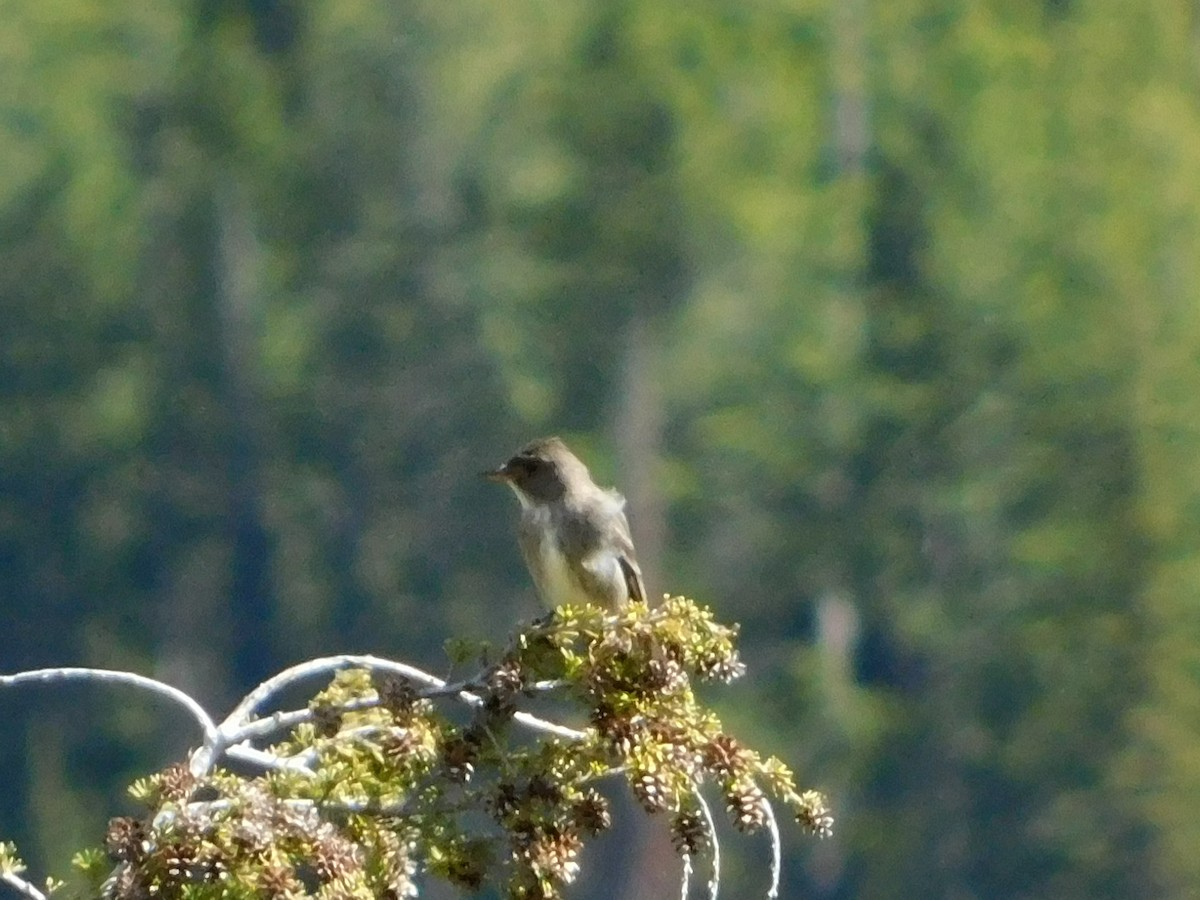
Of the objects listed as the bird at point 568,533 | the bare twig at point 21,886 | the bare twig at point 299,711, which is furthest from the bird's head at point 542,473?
the bare twig at point 21,886

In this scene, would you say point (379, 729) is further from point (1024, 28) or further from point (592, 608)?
point (1024, 28)

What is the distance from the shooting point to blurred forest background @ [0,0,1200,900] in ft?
88.6

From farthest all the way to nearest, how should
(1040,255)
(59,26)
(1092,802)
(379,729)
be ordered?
(59,26) < (1040,255) < (1092,802) < (379,729)

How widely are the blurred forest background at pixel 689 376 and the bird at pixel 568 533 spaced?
59.8 ft

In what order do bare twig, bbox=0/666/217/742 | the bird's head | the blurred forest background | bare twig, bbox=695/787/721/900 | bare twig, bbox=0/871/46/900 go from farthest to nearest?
the blurred forest background < the bird's head < bare twig, bbox=695/787/721/900 < bare twig, bbox=0/666/217/742 < bare twig, bbox=0/871/46/900

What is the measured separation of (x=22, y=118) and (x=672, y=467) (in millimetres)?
8568

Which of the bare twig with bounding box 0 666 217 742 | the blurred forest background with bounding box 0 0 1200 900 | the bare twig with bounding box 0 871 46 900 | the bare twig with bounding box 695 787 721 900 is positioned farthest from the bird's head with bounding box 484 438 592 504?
the blurred forest background with bounding box 0 0 1200 900

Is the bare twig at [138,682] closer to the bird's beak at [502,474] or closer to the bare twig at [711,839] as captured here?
the bare twig at [711,839]

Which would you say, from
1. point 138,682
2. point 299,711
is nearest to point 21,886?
point 138,682

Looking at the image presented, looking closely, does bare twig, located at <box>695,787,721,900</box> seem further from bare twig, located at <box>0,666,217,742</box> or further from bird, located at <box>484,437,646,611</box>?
bird, located at <box>484,437,646,611</box>

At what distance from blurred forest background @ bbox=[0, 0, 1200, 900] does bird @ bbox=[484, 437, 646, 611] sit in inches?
718

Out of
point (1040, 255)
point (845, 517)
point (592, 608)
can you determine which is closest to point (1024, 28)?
point (1040, 255)

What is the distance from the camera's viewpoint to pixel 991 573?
91.9 feet

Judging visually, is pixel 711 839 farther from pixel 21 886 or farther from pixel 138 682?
pixel 21 886
